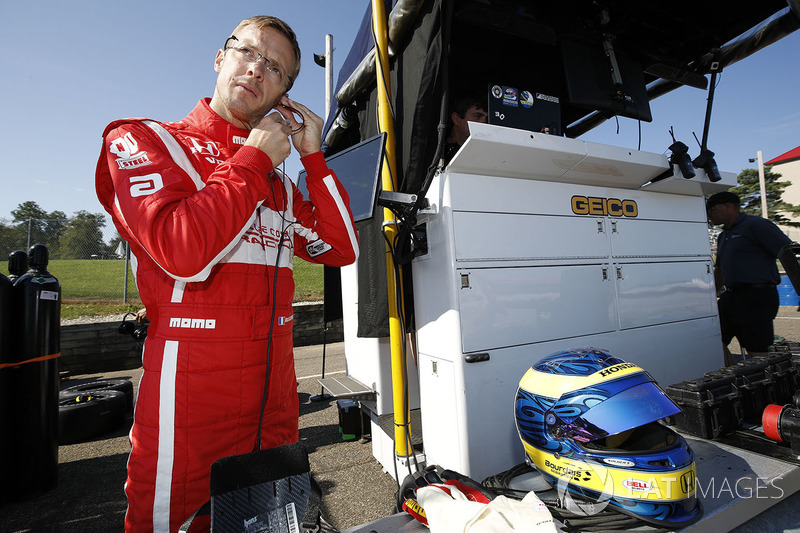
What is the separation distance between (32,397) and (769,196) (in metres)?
49.9

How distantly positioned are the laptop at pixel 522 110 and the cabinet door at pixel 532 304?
1.01 meters

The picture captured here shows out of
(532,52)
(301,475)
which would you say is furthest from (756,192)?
(301,475)

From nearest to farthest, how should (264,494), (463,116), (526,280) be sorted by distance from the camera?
(264,494)
(526,280)
(463,116)

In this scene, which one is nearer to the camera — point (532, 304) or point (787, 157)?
point (532, 304)

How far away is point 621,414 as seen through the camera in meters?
1.41

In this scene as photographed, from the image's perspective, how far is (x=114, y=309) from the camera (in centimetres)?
895

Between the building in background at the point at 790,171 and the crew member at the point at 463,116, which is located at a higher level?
the building in background at the point at 790,171

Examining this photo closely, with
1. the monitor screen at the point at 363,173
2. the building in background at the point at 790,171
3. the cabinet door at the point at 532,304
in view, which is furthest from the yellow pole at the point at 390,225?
the building in background at the point at 790,171

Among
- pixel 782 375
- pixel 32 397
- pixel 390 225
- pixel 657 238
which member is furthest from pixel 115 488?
pixel 782 375

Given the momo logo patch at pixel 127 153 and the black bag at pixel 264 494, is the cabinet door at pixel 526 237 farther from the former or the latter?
the momo logo patch at pixel 127 153

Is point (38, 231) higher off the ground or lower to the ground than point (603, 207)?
higher

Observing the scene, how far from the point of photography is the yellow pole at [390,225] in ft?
7.19

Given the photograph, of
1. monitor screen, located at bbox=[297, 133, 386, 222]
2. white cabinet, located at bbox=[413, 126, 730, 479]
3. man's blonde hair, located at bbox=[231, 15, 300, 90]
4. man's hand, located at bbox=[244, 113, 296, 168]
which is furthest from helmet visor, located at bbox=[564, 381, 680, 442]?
man's blonde hair, located at bbox=[231, 15, 300, 90]

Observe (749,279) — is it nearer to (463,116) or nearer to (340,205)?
(463,116)
